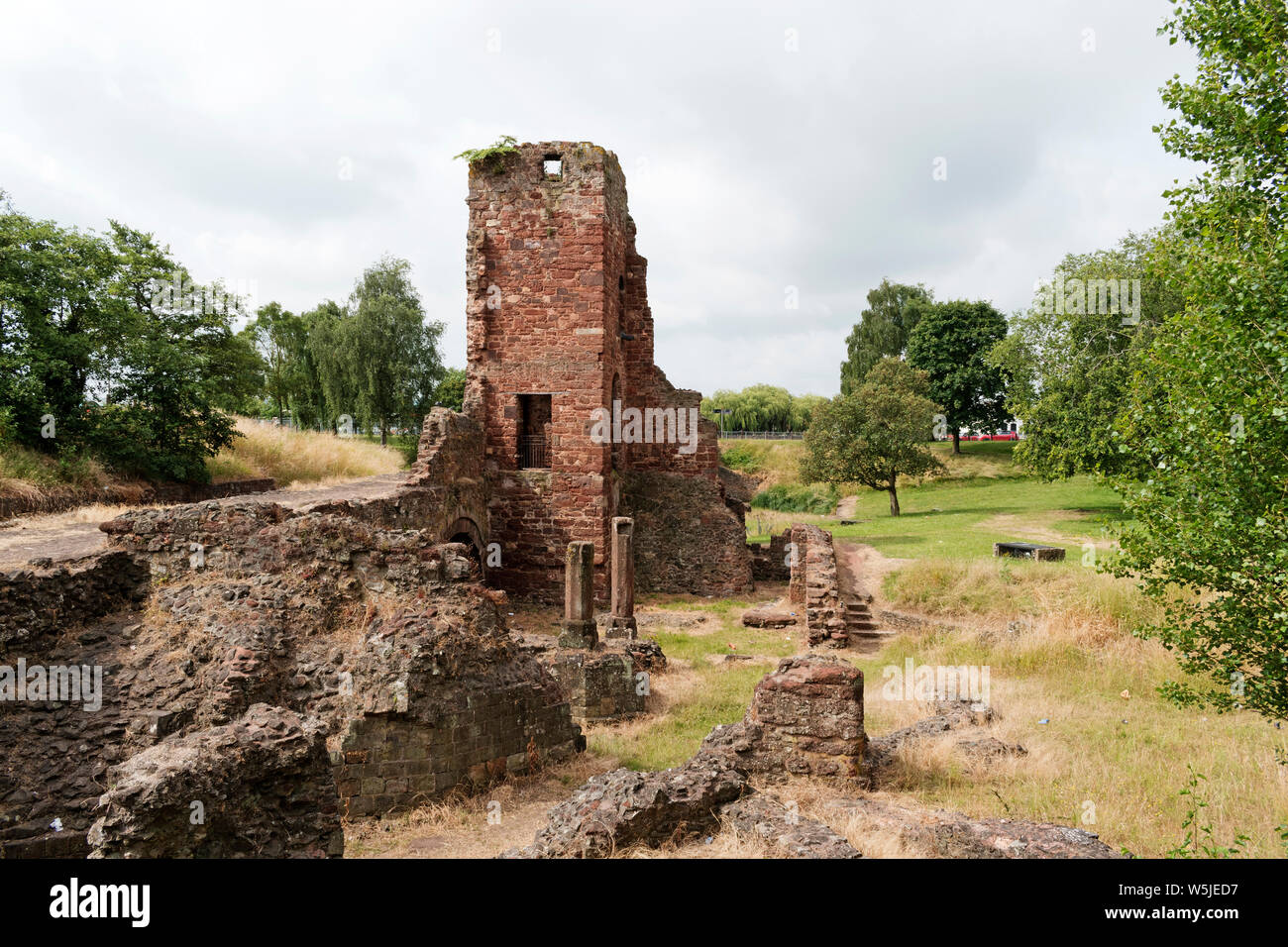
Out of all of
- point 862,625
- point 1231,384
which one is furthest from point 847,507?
point 1231,384

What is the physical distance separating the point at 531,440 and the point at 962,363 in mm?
34308

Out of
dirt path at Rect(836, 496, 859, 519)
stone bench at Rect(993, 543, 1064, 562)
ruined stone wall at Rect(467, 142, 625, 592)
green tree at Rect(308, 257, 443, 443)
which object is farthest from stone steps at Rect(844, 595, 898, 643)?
green tree at Rect(308, 257, 443, 443)

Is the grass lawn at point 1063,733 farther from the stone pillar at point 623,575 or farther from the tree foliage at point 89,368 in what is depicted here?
the tree foliage at point 89,368

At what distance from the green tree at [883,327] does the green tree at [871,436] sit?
65.2 feet

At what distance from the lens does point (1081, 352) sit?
23938 millimetres

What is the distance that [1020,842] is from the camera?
5125 mm

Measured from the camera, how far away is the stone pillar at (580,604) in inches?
485

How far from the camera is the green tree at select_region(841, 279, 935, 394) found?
48.3 meters

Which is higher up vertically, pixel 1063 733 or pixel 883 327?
pixel 883 327

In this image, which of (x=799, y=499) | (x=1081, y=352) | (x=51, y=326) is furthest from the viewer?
(x=799, y=499)

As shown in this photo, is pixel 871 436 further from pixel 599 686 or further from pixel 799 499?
pixel 599 686

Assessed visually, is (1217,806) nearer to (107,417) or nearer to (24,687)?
(24,687)

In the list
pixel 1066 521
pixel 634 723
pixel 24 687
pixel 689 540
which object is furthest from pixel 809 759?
pixel 1066 521
